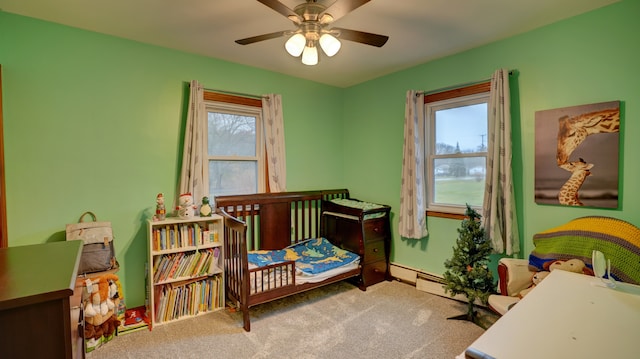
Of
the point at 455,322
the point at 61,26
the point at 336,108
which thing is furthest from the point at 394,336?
the point at 61,26

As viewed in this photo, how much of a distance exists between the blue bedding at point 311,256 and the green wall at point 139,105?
0.96 meters

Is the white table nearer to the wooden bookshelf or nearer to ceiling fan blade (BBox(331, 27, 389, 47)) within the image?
ceiling fan blade (BBox(331, 27, 389, 47))

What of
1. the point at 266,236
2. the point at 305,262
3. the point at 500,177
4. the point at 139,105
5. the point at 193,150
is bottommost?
the point at 305,262

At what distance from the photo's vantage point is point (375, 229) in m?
3.41

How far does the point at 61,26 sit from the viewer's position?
239 centimetres

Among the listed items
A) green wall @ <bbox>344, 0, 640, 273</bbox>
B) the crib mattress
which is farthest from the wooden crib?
green wall @ <bbox>344, 0, 640, 273</bbox>

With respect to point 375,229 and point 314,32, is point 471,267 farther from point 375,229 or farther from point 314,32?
point 314,32

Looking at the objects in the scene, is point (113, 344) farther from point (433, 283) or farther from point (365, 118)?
point (365, 118)

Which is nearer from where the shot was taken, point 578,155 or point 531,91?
point 578,155

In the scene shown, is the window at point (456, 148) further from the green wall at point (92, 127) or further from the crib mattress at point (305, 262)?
the green wall at point (92, 127)

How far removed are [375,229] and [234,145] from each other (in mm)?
1859

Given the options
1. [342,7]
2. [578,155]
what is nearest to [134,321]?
[342,7]

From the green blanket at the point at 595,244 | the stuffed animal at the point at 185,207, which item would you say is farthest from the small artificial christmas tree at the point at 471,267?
the stuffed animal at the point at 185,207

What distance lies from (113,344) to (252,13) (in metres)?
2.72
